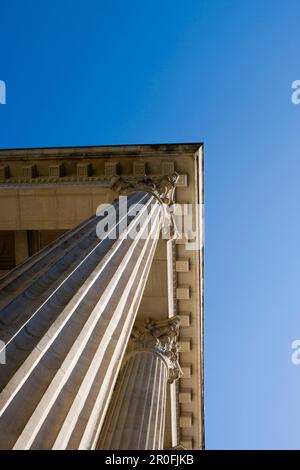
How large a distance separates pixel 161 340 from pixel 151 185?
7.42 metres

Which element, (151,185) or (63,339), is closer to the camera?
(63,339)

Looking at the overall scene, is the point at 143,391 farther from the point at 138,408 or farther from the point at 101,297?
the point at 101,297

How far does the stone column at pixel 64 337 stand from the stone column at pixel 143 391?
506cm

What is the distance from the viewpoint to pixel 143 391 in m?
19.6

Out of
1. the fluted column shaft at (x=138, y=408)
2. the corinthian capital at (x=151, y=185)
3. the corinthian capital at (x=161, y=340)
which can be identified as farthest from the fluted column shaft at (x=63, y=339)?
the corinthian capital at (x=161, y=340)

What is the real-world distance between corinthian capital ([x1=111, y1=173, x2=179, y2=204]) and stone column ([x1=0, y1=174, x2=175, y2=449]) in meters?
7.48

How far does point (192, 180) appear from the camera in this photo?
964 inches

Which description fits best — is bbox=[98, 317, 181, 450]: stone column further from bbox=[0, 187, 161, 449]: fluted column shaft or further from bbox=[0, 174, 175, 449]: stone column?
bbox=[0, 187, 161, 449]: fluted column shaft

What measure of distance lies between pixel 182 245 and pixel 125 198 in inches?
261

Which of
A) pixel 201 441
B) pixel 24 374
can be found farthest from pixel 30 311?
pixel 201 441

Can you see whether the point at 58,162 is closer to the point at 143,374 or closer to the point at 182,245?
the point at 182,245

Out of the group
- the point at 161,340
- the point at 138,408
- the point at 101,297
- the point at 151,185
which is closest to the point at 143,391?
the point at 138,408

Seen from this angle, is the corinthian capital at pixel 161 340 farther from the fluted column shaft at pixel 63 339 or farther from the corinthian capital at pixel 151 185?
the fluted column shaft at pixel 63 339
